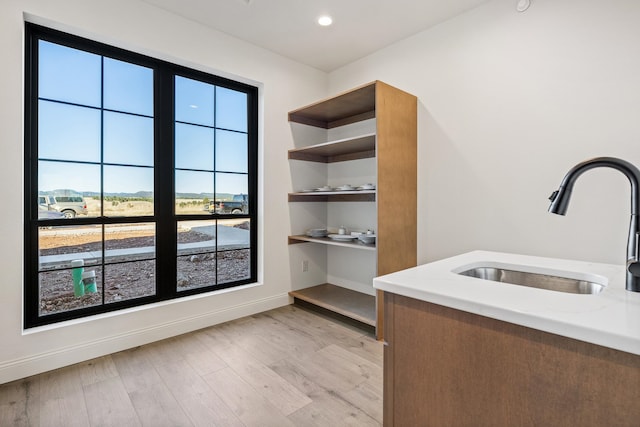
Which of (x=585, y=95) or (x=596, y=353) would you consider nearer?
(x=596, y=353)

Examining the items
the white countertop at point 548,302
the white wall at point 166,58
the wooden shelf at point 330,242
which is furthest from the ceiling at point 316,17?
the white countertop at point 548,302

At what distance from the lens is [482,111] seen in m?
2.39

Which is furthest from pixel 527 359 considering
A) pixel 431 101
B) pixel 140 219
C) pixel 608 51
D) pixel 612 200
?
pixel 140 219

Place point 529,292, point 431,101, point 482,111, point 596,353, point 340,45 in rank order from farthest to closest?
point 340,45 → point 431,101 → point 482,111 → point 529,292 → point 596,353

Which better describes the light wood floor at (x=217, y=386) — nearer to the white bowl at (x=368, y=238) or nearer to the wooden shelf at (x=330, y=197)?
the white bowl at (x=368, y=238)

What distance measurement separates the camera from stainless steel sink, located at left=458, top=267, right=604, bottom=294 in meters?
1.29

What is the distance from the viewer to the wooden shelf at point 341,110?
107 inches

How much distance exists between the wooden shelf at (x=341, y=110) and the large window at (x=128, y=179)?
546mm

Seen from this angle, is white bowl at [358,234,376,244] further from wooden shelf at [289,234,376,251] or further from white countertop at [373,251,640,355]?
white countertop at [373,251,640,355]

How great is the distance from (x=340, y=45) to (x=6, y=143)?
2.64 metres

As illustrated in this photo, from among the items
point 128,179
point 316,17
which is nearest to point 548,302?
point 316,17

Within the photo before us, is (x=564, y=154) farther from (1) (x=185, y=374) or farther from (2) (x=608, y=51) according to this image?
(1) (x=185, y=374)

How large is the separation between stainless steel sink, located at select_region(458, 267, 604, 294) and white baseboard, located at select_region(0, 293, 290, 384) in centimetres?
218

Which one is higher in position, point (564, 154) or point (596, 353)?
point (564, 154)
